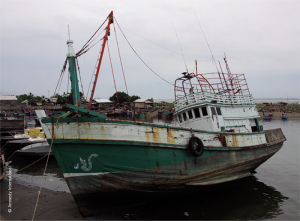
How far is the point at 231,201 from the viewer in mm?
8742

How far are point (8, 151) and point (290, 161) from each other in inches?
847

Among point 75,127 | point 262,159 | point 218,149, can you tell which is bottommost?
point 262,159

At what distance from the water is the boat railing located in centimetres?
386

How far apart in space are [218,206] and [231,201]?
2.74ft

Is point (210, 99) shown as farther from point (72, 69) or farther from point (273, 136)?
point (72, 69)

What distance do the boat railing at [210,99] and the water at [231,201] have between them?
3856 mm

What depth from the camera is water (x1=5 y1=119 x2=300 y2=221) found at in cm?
755

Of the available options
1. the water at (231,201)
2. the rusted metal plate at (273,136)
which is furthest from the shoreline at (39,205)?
the rusted metal plate at (273,136)

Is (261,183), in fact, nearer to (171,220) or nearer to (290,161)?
(290,161)

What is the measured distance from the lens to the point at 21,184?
10633 mm

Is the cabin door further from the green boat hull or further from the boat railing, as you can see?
the green boat hull

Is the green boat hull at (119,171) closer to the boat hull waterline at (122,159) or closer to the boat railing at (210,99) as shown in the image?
the boat hull waterline at (122,159)

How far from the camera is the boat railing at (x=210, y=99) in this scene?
32.2 ft

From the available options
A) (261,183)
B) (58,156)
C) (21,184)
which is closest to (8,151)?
(21,184)
